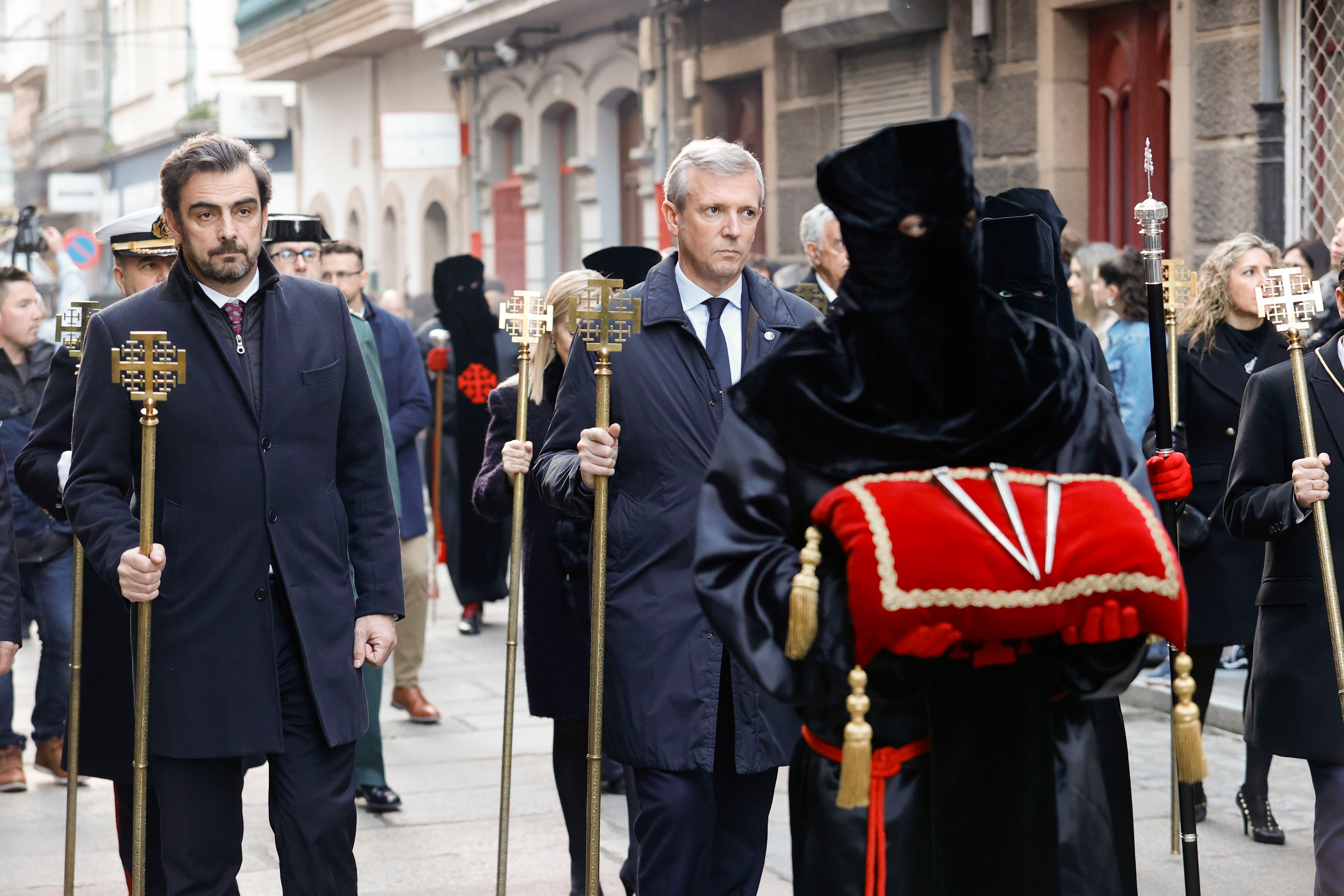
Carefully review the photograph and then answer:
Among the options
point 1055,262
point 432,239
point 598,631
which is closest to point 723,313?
point 598,631

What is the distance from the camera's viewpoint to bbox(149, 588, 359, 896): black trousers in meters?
4.22

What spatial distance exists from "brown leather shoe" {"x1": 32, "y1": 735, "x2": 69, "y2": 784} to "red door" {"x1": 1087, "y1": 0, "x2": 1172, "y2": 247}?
734 centimetres

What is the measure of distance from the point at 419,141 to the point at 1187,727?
66.8 ft

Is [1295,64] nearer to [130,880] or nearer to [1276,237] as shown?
[1276,237]

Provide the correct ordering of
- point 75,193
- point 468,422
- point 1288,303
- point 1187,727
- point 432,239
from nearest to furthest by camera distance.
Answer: point 1187,727, point 1288,303, point 468,422, point 432,239, point 75,193

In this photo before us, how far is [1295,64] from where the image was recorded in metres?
10.4

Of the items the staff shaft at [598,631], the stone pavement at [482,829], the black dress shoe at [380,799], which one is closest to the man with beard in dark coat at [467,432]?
the stone pavement at [482,829]

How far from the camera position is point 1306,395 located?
506 centimetres

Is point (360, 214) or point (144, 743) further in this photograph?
point (360, 214)

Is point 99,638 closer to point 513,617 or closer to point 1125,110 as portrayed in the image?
point 513,617

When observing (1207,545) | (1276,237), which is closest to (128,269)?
(1207,545)

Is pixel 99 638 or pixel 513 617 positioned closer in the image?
pixel 99 638

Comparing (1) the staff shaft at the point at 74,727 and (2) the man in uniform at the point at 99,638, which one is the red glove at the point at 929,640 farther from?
(1) the staff shaft at the point at 74,727

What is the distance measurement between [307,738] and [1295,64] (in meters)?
8.02
